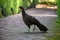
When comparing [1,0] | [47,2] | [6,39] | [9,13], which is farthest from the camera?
[47,2]

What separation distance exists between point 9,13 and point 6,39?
11196 mm

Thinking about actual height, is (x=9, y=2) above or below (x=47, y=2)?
above

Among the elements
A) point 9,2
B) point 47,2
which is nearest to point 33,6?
point 47,2

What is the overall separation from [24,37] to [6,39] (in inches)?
26.5

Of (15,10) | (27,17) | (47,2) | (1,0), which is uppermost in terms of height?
(27,17)

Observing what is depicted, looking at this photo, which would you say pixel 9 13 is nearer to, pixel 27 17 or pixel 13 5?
pixel 13 5

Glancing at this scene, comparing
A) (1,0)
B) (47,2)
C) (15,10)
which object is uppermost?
(1,0)

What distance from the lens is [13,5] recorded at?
62.7 feet

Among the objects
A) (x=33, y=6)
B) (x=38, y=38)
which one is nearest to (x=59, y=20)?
(x=38, y=38)

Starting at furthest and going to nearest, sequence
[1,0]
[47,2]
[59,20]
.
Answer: [47,2], [1,0], [59,20]

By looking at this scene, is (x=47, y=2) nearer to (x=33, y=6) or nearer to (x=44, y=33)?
(x=33, y=6)

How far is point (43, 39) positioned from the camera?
782cm

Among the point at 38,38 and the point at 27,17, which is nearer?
the point at 38,38

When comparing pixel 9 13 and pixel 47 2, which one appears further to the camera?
pixel 47 2
